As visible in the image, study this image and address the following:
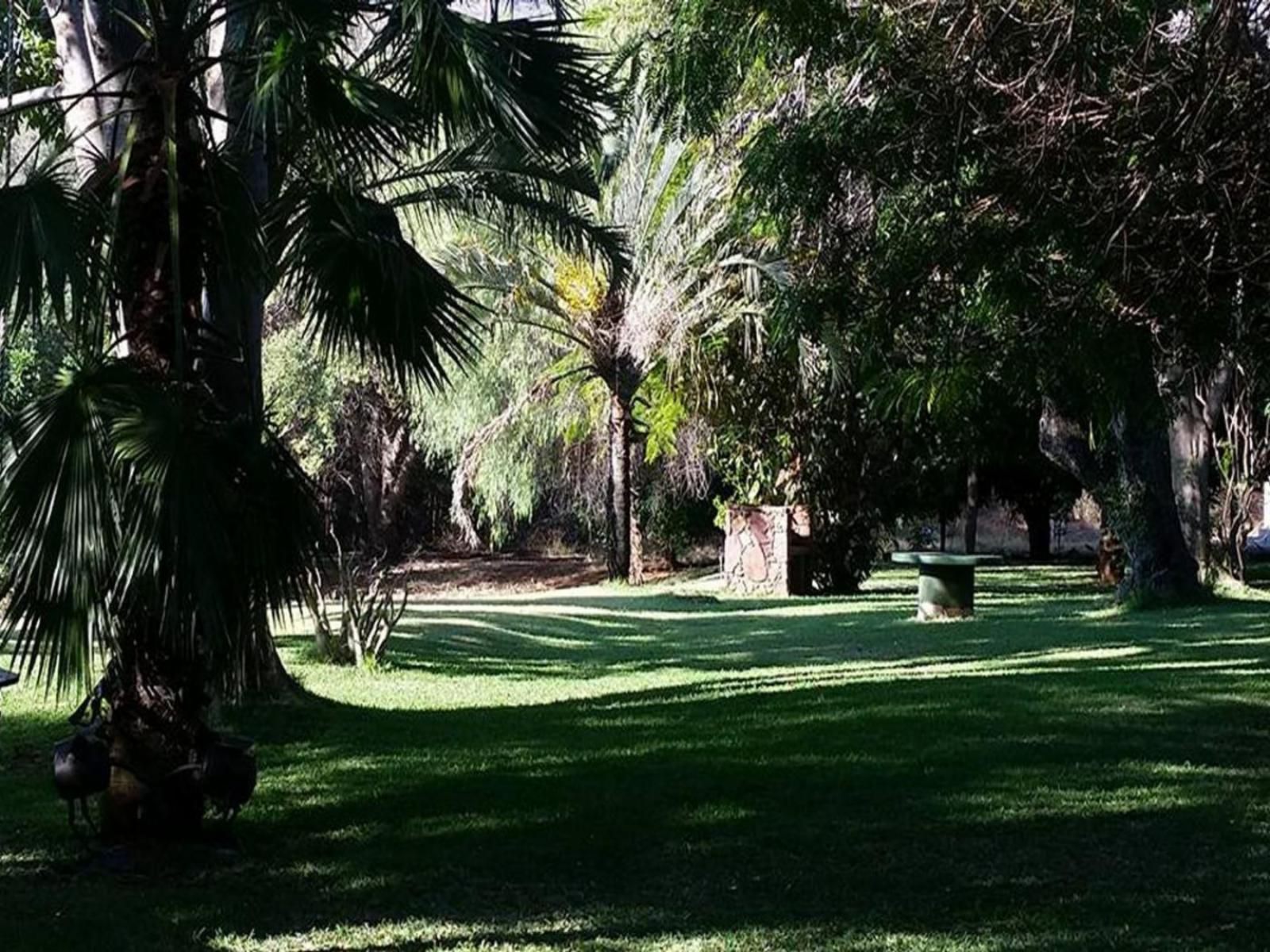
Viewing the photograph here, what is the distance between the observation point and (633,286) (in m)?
26.9

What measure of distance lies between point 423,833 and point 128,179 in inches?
138

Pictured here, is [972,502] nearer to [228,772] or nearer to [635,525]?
[635,525]

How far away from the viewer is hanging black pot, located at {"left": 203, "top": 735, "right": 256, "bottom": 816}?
295 inches

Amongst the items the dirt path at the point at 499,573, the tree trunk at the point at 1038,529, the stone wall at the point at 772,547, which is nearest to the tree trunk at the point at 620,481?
the stone wall at the point at 772,547

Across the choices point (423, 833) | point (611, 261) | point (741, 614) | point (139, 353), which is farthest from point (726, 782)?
point (741, 614)

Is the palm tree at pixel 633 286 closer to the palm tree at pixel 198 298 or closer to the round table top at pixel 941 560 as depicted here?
the round table top at pixel 941 560

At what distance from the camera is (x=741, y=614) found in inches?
995

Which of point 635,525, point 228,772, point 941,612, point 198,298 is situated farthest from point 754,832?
point 635,525

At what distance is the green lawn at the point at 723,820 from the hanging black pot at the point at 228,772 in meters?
0.32

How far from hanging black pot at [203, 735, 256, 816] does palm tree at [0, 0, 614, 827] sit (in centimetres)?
17

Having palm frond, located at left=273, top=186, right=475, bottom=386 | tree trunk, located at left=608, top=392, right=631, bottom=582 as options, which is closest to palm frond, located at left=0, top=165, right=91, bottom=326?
palm frond, located at left=273, top=186, right=475, bottom=386

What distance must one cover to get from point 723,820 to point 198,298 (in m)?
3.70

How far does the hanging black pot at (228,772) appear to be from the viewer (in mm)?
7496

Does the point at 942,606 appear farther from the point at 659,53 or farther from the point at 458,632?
the point at 659,53
